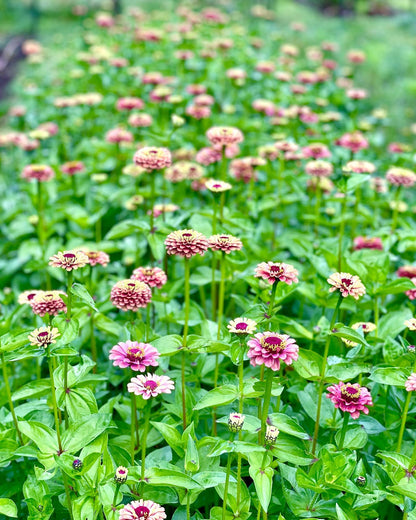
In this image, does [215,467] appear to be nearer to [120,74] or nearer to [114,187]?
[114,187]

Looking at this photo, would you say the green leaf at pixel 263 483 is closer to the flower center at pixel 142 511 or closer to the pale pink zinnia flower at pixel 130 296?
the flower center at pixel 142 511

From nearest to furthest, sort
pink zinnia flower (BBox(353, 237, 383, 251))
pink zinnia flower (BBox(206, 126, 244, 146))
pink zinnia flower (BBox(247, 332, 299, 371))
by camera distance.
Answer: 1. pink zinnia flower (BBox(247, 332, 299, 371))
2. pink zinnia flower (BBox(206, 126, 244, 146))
3. pink zinnia flower (BBox(353, 237, 383, 251))

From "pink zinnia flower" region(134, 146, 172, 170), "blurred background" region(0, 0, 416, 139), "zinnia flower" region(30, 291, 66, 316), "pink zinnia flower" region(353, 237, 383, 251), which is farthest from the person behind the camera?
"blurred background" region(0, 0, 416, 139)

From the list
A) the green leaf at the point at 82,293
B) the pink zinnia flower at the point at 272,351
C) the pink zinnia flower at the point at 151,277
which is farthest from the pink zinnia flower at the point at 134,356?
the pink zinnia flower at the point at 151,277

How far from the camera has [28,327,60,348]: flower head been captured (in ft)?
4.27

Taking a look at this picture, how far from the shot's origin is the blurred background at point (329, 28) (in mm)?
5723

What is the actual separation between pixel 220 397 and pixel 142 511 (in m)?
0.31

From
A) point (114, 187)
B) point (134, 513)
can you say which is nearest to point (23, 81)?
point (114, 187)

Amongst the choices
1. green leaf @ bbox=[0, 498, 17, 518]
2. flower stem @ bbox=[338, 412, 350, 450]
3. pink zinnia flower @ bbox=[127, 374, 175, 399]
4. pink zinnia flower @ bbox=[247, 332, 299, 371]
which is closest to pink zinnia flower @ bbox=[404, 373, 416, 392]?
flower stem @ bbox=[338, 412, 350, 450]

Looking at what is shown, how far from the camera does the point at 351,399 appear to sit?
1.37m

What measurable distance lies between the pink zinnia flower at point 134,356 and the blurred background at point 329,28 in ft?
12.4

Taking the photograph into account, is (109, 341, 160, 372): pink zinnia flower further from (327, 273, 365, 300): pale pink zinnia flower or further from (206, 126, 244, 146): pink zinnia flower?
(206, 126, 244, 146): pink zinnia flower

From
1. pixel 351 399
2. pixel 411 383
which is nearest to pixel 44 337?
pixel 351 399

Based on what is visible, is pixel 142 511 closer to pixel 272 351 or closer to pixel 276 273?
pixel 272 351
